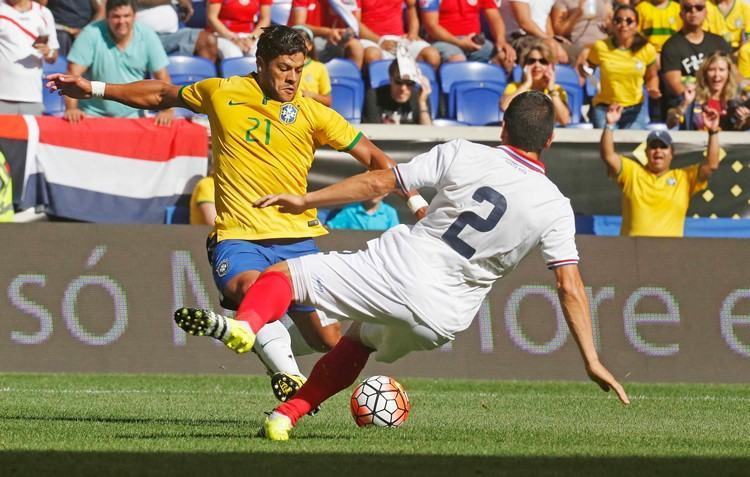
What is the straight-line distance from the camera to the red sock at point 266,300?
6.52 meters

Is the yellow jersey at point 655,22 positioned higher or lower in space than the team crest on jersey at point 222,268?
lower

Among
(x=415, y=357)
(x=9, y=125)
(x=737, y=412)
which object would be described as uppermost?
(x=9, y=125)

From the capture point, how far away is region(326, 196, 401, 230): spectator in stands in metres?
13.7

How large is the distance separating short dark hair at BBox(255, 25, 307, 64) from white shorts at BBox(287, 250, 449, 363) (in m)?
1.84

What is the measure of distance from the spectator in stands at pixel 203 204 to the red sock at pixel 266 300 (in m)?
6.59

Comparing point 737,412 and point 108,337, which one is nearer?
point 737,412

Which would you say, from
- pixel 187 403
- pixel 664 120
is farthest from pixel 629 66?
pixel 187 403

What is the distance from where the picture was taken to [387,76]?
616 inches

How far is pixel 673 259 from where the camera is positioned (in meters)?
13.0

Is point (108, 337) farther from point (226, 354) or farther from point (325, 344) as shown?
point (325, 344)

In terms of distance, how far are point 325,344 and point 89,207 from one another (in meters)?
5.55

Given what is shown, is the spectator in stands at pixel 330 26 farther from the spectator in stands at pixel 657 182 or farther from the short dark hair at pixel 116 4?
the spectator in stands at pixel 657 182

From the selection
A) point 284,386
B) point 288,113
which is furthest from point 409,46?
point 284,386

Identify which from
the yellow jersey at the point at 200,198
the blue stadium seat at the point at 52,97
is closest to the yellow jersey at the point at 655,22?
the yellow jersey at the point at 200,198
